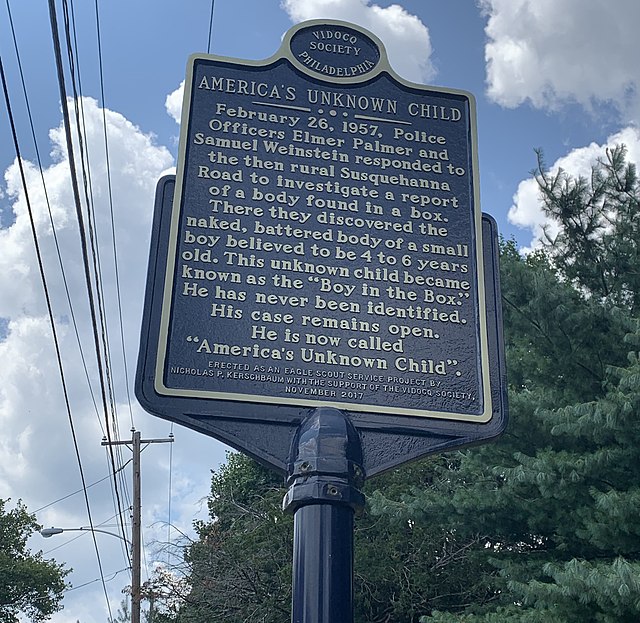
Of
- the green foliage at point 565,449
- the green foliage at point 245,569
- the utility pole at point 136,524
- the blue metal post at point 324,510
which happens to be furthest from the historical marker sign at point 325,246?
the utility pole at point 136,524

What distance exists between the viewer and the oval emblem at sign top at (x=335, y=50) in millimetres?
6383

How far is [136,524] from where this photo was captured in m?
23.7

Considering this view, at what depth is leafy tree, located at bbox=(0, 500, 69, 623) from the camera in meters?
32.7

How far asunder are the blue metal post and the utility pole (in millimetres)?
15810

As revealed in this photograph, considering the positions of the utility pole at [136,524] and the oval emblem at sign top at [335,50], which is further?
the utility pole at [136,524]

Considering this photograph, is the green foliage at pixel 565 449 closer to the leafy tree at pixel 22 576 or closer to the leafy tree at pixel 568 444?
the leafy tree at pixel 568 444

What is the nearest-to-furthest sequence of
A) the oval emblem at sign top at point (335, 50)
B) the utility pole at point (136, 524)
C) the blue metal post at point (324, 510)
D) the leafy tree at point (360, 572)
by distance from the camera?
the blue metal post at point (324, 510) < the oval emblem at sign top at point (335, 50) < the leafy tree at point (360, 572) < the utility pole at point (136, 524)

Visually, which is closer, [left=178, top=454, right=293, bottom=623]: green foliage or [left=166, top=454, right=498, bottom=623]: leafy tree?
[left=166, top=454, right=498, bottom=623]: leafy tree

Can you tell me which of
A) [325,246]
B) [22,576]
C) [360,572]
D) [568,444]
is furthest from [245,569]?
[22,576]

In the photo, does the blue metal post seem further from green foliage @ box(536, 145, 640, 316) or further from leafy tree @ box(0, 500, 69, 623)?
leafy tree @ box(0, 500, 69, 623)

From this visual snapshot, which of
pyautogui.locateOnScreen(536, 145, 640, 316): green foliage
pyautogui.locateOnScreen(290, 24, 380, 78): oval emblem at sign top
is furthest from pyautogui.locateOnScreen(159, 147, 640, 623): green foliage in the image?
pyautogui.locateOnScreen(290, 24, 380, 78): oval emblem at sign top

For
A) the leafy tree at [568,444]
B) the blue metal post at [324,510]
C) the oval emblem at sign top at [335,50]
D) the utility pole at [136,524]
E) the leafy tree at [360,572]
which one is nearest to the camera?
the blue metal post at [324,510]

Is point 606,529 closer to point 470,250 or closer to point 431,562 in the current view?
point 470,250

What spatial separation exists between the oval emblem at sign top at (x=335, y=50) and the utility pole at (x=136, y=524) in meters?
15.8
